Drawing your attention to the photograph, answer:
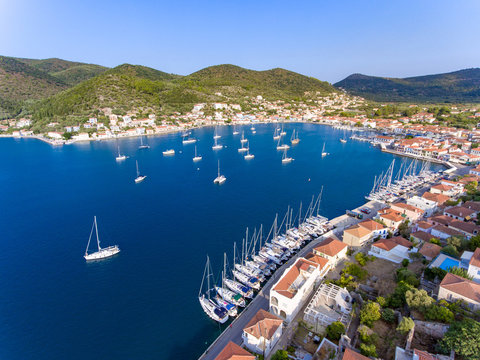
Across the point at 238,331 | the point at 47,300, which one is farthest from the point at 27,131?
the point at 238,331

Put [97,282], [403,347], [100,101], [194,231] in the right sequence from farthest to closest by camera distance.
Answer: [100,101]
[194,231]
[97,282]
[403,347]

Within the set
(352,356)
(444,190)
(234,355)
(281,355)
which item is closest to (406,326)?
(352,356)

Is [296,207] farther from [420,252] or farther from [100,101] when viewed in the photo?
[100,101]

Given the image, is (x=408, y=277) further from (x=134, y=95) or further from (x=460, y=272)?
(x=134, y=95)

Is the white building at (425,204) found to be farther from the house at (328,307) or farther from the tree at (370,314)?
the tree at (370,314)

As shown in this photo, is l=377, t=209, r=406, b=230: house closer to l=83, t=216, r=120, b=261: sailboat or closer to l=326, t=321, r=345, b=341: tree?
Result: l=326, t=321, r=345, b=341: tree
